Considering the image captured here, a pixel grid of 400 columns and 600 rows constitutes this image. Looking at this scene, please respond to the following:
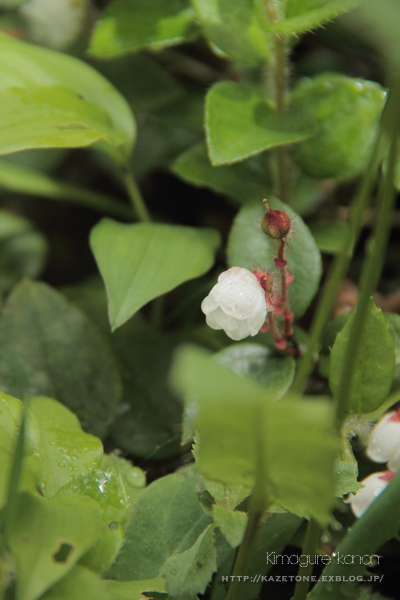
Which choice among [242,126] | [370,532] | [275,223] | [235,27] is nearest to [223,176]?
[242,126]

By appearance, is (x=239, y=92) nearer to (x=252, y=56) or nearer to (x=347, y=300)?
(x=252, y=56)

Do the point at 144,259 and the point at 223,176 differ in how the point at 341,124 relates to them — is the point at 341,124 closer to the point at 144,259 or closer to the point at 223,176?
the point at 223,176

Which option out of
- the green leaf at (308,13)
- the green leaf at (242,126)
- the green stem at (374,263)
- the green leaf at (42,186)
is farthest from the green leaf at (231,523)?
the green leaf at (42,186)

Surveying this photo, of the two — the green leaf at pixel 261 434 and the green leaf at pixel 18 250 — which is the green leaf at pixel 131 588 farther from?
the green leaf at pixel 18 250

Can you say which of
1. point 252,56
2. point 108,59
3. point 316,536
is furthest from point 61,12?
point 316,536

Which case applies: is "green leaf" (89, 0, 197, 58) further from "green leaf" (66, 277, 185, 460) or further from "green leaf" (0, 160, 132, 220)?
"green leaf" (66, 277, 185, 460)

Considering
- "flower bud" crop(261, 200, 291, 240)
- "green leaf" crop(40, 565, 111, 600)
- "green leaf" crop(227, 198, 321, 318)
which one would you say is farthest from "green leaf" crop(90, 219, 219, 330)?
"green leaf" crop(40, 565, 111, 600)
